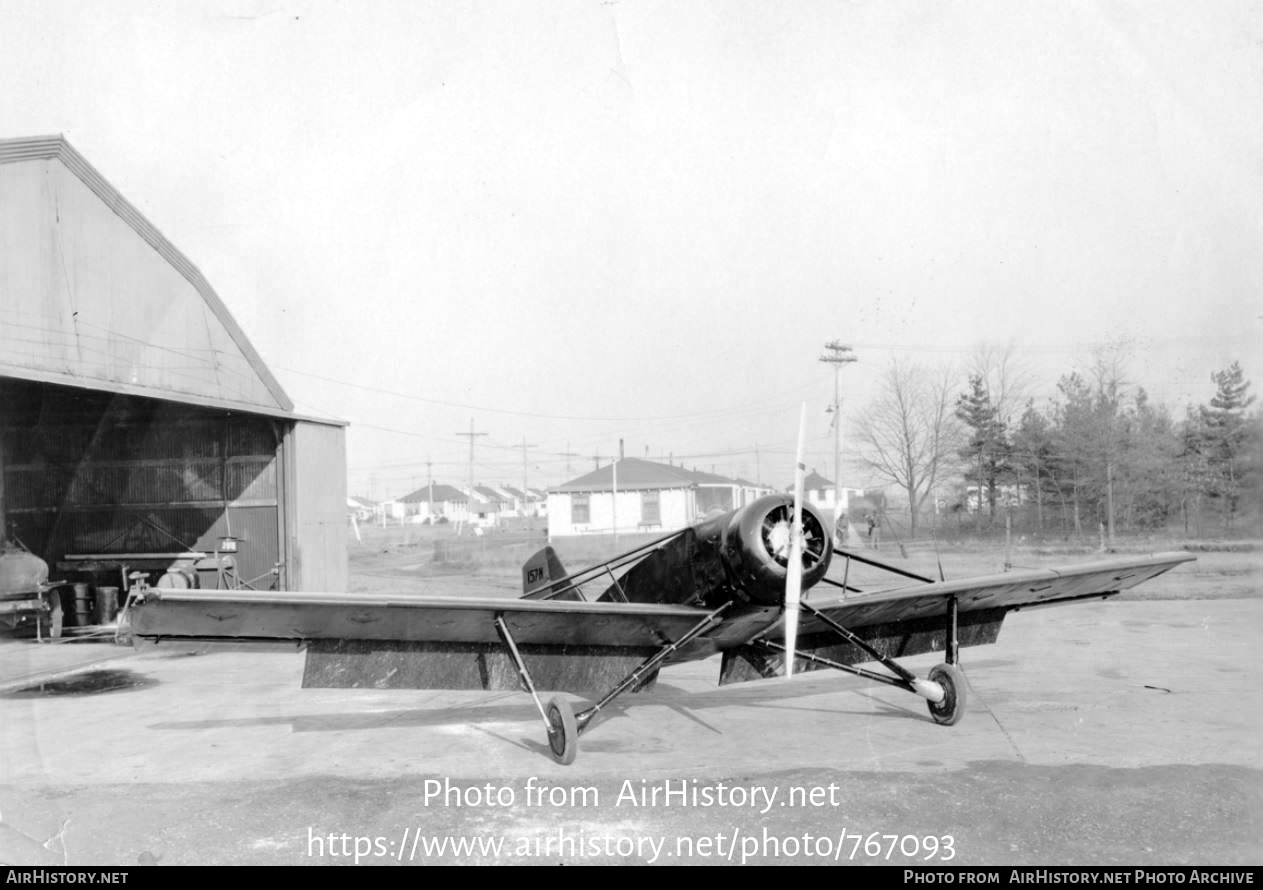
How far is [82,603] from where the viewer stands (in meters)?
18.7

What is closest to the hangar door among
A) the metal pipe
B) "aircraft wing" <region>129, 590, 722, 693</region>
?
"aircraft wing" <region>129, 590, 722, 693</region>

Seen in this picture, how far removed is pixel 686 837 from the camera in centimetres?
540

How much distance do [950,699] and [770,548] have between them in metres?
2.80

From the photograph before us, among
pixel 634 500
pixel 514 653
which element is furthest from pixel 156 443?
pixel 634 500

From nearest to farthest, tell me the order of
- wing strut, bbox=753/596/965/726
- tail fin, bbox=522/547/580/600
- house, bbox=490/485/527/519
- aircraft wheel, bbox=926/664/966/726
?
wing strut, bbox=753/596/965/726 < aircraft wheel, bbox=926/664/966/726 < tail fin, bbox=522/547/580/600 < house, bbox=490/485/527/519

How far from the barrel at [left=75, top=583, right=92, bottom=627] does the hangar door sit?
4.22 ft

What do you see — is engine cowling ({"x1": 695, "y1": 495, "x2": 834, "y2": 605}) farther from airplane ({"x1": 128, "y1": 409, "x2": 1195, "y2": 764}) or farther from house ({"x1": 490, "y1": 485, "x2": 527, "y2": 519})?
house ({"x1": 490, "y1": 485, "x2": 527, "y2": 519})

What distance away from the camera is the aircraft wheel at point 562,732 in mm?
7160

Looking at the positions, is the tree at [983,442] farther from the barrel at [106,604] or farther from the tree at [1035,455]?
the barrel at [106,604]

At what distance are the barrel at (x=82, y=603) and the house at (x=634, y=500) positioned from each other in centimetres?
3006

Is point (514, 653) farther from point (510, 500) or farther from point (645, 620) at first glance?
point (510, 500)

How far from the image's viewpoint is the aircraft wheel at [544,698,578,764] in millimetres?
7160
